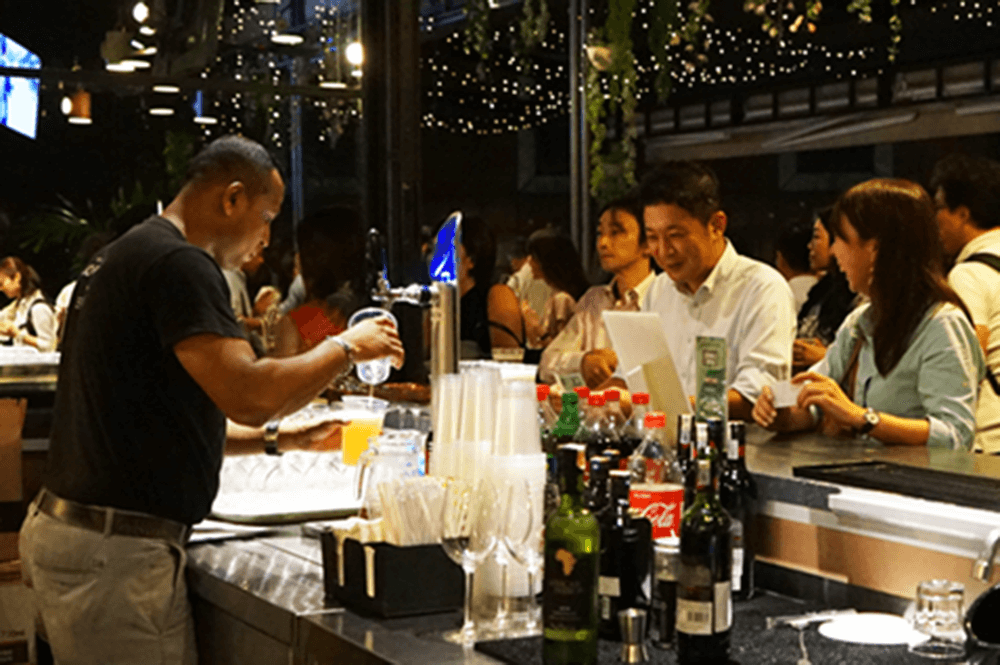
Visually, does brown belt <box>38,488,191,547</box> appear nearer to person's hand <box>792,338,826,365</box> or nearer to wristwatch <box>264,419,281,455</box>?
wristwatch <box>264,419,281,455</box>

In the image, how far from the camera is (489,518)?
192 centimetres

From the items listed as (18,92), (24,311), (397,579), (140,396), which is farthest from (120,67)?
(397,579)

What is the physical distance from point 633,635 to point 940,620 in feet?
1.57

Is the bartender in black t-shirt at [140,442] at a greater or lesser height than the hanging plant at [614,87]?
lesser

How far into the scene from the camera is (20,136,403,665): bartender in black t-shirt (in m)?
2.58

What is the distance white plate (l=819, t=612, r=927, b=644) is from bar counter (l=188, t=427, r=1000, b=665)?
0.10 feet

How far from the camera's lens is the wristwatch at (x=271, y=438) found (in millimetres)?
3055

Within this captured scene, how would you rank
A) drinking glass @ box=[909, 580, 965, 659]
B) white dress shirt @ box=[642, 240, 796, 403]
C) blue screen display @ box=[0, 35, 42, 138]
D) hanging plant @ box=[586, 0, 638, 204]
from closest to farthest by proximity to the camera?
drinking glass @ box=[909, 580, 965, 659] → white dress shirt @ box=[642, 240, 796, 403] → hanging plant @ box=[586, 0, 638, 204] → blue screen display @ box=[0, 35, 42, 138]

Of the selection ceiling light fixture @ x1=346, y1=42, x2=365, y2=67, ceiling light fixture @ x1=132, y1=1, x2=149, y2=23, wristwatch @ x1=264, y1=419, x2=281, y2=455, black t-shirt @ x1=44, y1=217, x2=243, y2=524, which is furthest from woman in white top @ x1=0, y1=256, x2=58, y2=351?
black t-shirt @ x1=44, y1=217, x2=243, y2=524

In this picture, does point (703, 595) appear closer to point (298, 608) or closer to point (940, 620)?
point (940, 620)

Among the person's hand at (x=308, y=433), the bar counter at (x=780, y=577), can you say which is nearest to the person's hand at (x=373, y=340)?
the person's hand at (x=308, y=433)

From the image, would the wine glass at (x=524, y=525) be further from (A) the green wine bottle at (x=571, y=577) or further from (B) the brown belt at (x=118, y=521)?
(B) the brown belt at (x=118, y=521)

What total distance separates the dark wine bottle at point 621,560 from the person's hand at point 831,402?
47.4 inches

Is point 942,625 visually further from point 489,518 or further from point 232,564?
point 232,564
